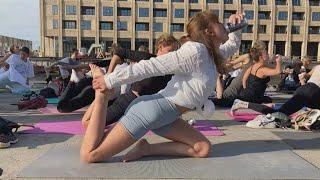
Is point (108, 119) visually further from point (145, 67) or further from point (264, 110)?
point (264, 110)

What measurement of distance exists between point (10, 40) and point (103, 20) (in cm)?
2005

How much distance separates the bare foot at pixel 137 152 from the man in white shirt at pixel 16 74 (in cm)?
929

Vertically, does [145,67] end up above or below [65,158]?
above

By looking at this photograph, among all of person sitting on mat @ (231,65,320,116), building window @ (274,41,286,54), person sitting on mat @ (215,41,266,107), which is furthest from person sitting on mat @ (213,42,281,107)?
building window @ (274,41,286,54)

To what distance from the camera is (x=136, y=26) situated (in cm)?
8969

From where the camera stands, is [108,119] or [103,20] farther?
[103,20]

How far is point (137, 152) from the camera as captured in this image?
5008 millimetres

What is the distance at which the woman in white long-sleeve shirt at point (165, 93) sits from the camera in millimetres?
4618

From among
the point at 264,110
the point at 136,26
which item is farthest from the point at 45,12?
the point at 264,110

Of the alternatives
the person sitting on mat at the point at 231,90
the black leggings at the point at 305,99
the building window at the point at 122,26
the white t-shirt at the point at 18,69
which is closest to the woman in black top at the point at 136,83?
the black leggings at the point at 305,99

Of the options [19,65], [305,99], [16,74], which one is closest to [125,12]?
[19,65]

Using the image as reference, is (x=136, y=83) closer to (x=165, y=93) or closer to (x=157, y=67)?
(x=165, y=93)

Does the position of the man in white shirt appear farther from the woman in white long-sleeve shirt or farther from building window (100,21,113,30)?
building window (100,21,113,30)

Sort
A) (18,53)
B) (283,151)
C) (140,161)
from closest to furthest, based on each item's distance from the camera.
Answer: (140,161), (283,151), (18,53)
